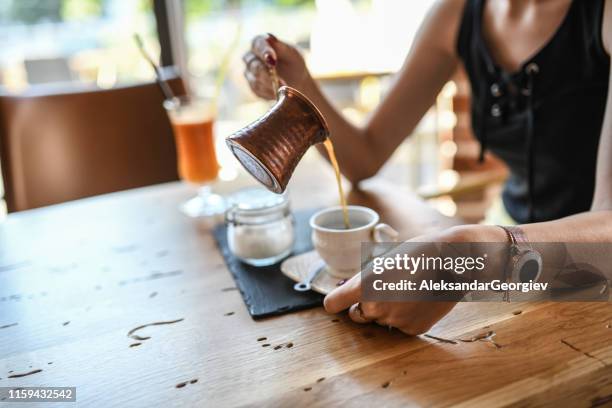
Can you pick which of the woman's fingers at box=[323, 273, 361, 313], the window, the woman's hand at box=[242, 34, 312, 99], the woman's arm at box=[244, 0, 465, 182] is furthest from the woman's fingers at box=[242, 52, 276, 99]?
the window

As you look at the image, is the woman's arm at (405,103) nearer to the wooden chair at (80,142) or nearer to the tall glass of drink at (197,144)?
the tall glass of drink at (197,144)

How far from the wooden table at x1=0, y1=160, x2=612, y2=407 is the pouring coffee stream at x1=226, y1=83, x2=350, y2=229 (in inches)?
9.1

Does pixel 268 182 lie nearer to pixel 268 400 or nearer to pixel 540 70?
pixel 268 400

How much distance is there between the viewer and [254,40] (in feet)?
3.60

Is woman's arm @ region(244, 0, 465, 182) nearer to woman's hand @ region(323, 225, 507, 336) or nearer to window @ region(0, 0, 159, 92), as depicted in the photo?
woman's hand @ region(323, 225, 507, 336)

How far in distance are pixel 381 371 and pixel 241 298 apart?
11.5 inches

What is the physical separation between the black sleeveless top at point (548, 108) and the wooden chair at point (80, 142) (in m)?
0.91

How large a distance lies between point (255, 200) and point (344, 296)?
1.03ft

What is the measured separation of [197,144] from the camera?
4.42 ft

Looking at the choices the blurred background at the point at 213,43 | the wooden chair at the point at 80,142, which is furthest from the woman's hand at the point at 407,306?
the blurred background at the point at 213,43

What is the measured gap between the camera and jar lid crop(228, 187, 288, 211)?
39.2 inches

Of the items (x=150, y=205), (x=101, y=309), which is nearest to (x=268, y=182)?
(x=101, y=309)

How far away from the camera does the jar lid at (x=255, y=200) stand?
1.00 meters

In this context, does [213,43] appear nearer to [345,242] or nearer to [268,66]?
[268,66]
